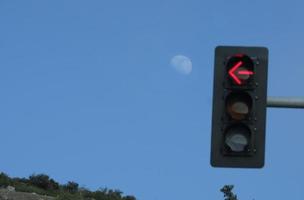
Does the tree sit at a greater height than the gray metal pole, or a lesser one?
greater

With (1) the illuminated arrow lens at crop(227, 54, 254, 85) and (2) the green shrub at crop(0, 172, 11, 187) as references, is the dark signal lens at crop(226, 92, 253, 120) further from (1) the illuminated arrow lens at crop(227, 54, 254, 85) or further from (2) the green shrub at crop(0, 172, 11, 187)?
(2) the green shrub at crop(0, 172, 11, 187)

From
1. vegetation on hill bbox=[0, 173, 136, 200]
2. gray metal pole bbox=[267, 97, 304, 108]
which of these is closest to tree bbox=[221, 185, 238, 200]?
vegetation on hill bbox=[0, 173, 136, 200]

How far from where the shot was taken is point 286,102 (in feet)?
29.8

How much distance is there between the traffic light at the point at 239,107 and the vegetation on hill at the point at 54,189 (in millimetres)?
47059

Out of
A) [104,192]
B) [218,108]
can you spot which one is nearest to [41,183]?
[104,192]

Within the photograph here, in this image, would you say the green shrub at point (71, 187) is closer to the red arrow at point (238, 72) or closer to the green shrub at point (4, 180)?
the green shrub at point (4, 180)

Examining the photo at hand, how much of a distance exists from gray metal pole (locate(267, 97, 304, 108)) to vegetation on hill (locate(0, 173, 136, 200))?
4713 cm

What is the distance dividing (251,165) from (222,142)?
382 mm

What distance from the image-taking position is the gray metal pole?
909 cm

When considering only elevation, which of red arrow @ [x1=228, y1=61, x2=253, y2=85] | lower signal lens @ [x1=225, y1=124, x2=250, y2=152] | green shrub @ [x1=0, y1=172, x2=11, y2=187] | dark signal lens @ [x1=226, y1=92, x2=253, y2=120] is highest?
green shrub @ [x1=0, y1=172, x2=11, y2=187]

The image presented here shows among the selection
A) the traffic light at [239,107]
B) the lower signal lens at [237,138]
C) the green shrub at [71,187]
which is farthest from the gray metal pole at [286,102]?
the green shrub at [71,187]

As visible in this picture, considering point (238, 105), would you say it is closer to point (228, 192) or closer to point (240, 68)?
point (240, 68)

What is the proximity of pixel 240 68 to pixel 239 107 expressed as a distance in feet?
1.32

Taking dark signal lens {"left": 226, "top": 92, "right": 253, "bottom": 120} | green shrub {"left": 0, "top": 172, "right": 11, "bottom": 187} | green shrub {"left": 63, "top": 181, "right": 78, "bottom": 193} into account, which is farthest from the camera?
green shrub {"left": 63, "top": 181, "right": 78, "bottom": 193}
